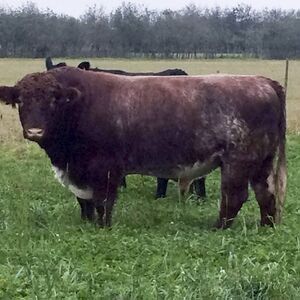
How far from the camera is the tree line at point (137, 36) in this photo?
78.0 metres

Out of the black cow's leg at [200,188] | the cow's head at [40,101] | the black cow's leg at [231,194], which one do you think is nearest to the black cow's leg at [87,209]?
the cow's head at [40,101]

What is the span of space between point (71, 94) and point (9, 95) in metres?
0.66

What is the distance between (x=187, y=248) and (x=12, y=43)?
240ft

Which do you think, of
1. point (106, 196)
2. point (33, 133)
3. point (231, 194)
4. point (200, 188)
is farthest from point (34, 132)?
point (200, 188)

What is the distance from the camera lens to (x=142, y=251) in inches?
269

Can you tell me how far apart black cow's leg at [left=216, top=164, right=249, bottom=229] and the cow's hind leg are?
0.93 ft

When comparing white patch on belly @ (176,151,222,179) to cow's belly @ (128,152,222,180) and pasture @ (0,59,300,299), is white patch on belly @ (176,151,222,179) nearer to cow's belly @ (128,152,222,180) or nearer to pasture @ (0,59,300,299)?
cow's belly @ (128,152,222,180)

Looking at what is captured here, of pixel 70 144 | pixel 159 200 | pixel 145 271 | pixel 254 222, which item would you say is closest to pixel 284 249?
pixel 145 271

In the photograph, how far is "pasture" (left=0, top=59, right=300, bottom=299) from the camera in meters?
5.49

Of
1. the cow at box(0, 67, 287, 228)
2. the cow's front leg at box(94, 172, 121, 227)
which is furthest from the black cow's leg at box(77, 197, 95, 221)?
the cow's front leg at box(94, 172, 121, 227)

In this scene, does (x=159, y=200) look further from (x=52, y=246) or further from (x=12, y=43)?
(x=12, y=43)

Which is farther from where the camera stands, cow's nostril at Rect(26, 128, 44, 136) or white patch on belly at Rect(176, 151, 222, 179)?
white patch on belly at Rect(176, 151, 222, 179)

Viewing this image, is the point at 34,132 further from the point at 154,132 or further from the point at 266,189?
the point at 266,189

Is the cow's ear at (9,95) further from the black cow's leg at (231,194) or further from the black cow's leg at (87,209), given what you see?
the black cow's leg at (231,194)
